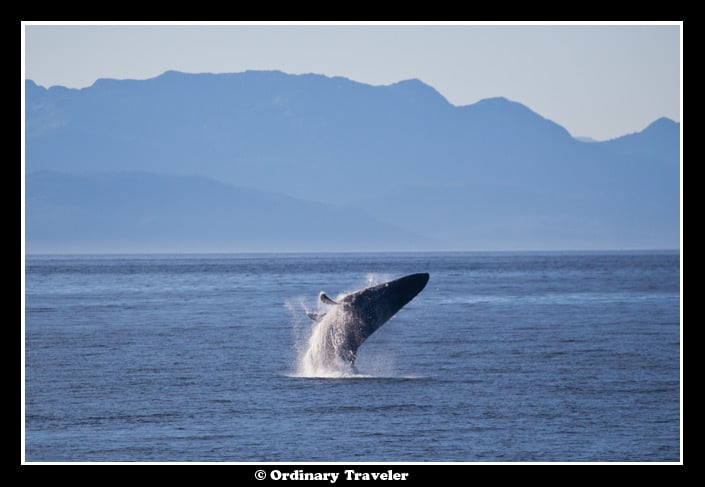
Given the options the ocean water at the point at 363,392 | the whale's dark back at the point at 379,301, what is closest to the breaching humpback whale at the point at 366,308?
the whale's dark back at the point at 379,301

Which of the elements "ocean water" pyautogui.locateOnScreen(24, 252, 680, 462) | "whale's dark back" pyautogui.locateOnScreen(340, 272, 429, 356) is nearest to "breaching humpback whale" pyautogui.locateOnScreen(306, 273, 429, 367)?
"whale's dark back" pyautogui.locateOnScreen(340, 272, 429, 356)

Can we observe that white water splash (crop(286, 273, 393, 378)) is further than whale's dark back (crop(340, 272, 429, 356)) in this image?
Yes

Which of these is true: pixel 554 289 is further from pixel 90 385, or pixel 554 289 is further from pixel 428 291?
pixel 90 385

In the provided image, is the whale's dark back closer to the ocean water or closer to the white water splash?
the white water splash

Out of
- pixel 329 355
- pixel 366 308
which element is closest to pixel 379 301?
pixel 366 308

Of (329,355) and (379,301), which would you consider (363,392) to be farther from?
(379,301)

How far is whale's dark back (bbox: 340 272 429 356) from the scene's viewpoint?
23.4m

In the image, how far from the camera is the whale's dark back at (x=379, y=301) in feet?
76.7

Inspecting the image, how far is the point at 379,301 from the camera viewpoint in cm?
2350

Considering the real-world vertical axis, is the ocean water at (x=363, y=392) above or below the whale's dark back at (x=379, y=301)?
below

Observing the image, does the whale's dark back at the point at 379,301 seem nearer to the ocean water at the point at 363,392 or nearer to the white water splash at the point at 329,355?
the white water splash at the point at 329,355

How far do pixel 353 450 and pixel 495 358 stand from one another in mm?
12522

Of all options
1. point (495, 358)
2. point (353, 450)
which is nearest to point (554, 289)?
point (495, 358)

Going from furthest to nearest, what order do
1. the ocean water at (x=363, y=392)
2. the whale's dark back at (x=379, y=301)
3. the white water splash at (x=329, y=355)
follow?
the white water splash at (x=329, y=355) < the whale's dark back at (x=379, y=301) < the ocean water at (x=363, y=392)
